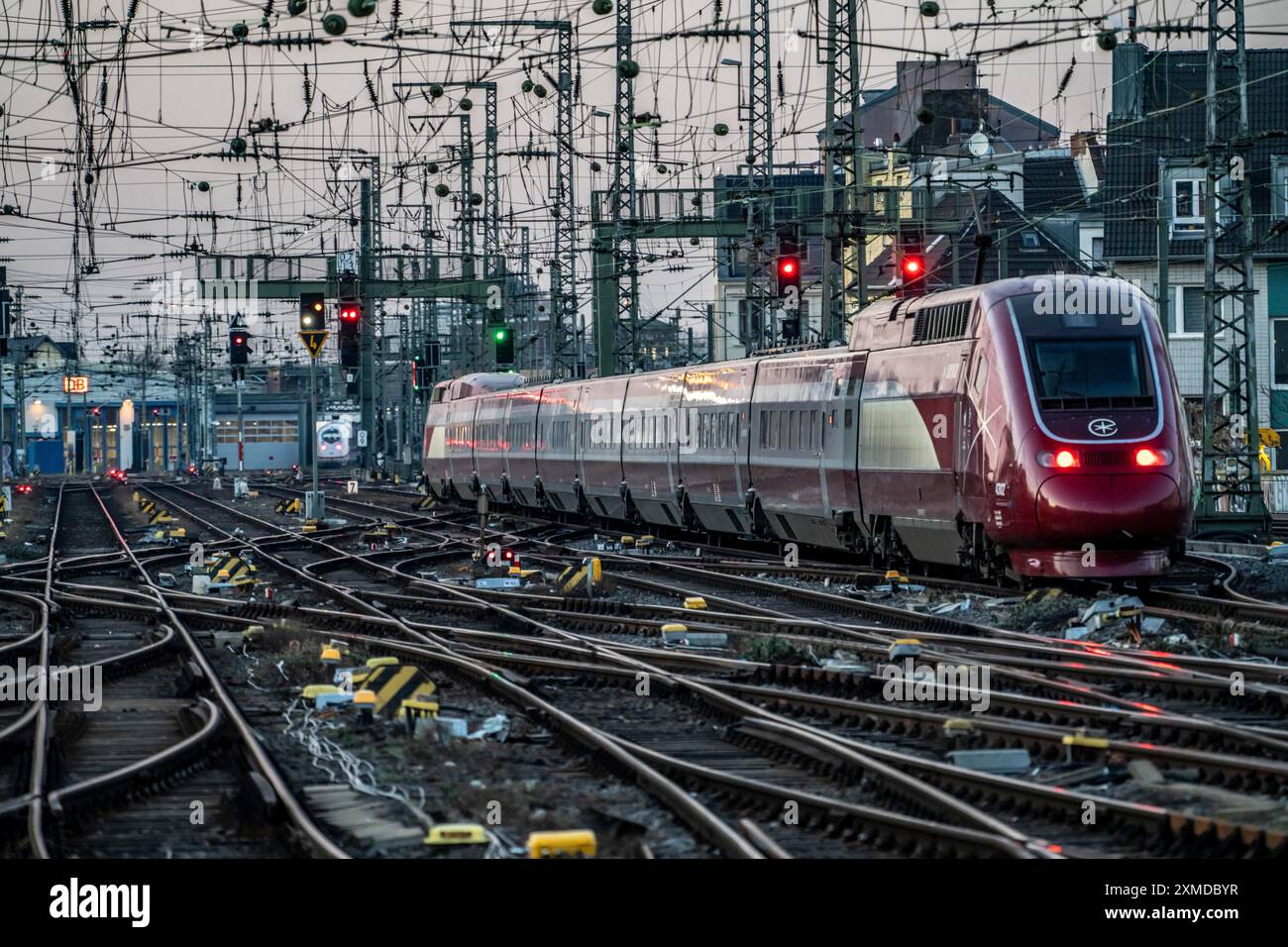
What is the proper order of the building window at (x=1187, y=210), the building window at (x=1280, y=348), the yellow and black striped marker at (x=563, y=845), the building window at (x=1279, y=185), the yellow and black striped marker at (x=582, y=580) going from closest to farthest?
1. the yellow and black striped marker at (x=563, y=845)
2. the yellow and black striped marker at (x=582, y=580)
3. the building window at (x=1187, y=210)
4. the building window at (x=1279, y=185)
5. the building window at (x=1280, y=348)

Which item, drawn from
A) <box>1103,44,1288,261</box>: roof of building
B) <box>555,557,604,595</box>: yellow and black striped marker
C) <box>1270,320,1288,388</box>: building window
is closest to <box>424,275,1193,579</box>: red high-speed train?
<box>555,557,604,595</box>: yellow and black striped marker

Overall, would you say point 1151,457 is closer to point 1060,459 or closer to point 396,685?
point 1060,459

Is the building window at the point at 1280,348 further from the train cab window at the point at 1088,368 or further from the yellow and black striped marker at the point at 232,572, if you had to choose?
the train cab window at the point at 1088,368

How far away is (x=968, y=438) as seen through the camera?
21094 mm

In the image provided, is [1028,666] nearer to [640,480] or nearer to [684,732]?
[684,732]

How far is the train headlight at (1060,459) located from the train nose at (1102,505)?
13cm

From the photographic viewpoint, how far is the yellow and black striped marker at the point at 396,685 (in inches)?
552

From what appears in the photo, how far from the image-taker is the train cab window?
2009 cm

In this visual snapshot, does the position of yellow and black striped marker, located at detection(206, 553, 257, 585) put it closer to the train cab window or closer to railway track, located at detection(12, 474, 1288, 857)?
railway track, located at detection(12, 474, 1288, 857)

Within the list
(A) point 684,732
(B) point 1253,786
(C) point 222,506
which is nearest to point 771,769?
(A) point 684,732

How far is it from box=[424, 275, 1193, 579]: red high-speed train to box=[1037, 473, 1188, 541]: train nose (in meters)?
0.01

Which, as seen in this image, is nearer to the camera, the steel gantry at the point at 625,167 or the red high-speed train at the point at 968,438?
the red high-speed train at the point at 968,438

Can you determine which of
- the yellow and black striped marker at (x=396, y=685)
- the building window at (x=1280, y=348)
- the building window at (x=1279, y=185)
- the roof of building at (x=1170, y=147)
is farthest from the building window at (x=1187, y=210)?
the yellow and black striped marker at (x=396, y=685)
